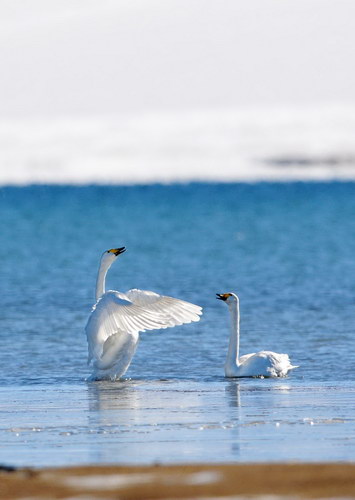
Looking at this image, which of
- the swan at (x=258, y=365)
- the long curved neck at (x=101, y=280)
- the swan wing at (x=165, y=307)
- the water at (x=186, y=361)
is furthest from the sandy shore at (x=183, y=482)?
the long curved neck at (x=101, y=280)

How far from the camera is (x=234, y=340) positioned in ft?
51.5

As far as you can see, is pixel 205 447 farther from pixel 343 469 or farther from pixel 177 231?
pixel 177 231

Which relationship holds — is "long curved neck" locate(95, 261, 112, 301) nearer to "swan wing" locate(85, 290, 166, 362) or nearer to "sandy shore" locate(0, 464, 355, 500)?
"swan wing" locate(85, 290, 166, 362)

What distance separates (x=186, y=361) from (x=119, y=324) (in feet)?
6.60

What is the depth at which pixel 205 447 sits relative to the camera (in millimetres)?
9500

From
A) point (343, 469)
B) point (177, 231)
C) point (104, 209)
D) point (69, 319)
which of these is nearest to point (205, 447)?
point (343, 469)

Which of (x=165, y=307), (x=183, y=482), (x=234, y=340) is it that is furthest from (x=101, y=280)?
(x=183, y=482)

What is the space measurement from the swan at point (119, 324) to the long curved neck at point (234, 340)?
0.62 metres

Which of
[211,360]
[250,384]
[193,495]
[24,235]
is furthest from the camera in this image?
[24,235]

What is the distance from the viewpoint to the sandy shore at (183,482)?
7812 millimetres

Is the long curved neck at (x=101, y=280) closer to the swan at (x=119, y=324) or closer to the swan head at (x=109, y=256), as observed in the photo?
the swan head at (x=109, y=256)

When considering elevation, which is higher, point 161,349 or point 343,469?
point 161,349

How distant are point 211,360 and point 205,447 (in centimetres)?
727

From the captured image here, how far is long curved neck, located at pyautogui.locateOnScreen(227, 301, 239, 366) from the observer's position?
15219 millimetres
